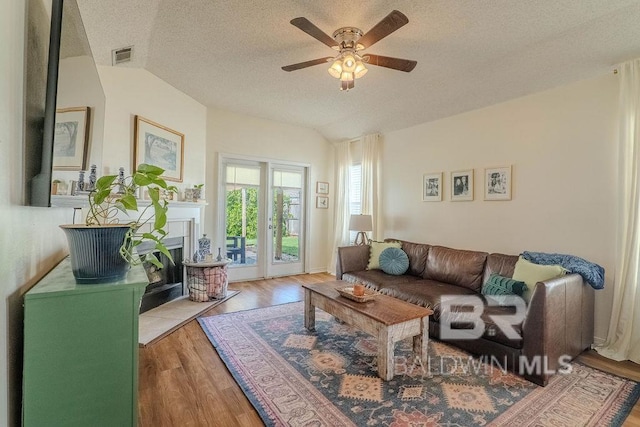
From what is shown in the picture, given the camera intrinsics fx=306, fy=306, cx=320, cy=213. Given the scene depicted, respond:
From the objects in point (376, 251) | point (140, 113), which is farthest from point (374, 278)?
point (140, 113)

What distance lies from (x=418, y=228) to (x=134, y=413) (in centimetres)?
415

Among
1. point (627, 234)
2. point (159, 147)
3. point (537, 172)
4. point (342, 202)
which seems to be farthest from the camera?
point (342, 202)

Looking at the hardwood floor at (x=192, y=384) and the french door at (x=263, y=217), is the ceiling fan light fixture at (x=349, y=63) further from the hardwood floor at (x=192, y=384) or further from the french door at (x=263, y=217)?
the french door at (x=263, y=217)

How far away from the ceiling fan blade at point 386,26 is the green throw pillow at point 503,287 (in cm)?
224

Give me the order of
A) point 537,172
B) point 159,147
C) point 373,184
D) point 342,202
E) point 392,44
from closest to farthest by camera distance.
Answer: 1. point 392,44
2. point 537,172
3. point 159,147
4. point 373,184
5. point 342,202

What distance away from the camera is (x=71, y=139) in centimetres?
137

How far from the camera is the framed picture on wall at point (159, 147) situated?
3.55m

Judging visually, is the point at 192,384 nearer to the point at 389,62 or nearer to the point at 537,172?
the point at 389,62

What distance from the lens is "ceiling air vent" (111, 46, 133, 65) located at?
9.59 feet

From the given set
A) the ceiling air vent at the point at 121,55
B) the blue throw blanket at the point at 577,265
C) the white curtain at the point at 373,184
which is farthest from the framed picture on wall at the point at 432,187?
the ceiling air vent at the point at 121,55

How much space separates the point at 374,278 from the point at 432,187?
1664mm

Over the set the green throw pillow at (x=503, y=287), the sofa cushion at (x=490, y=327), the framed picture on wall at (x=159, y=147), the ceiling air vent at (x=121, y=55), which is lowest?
the sofa cushion at (x=490, y=327)

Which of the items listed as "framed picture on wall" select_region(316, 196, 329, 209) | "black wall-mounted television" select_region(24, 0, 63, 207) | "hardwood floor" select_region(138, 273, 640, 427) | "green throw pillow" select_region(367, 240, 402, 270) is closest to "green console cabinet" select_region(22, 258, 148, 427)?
"black wall-mounted television" select_region(24, 0, 63, 207)

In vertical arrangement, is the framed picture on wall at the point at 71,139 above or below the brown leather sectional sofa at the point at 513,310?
above
